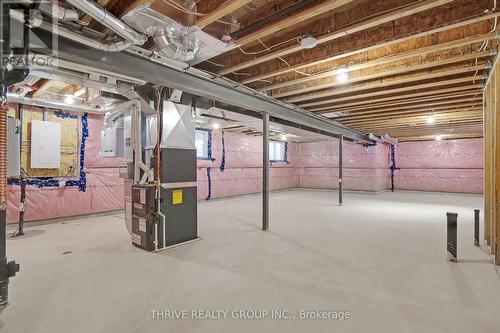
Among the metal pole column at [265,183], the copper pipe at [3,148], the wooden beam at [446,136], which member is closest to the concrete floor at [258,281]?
the metal pole column at [265,183]

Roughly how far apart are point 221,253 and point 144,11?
8.37ft

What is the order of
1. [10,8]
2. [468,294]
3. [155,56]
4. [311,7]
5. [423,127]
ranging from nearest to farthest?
[10,8], [311,7], [468,294], [155,56], [423,127]

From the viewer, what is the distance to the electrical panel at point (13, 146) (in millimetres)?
2141

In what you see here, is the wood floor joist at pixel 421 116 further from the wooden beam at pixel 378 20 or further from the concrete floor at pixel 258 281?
the wooden beam at pixel 378 20

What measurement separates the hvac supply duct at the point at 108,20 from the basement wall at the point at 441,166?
37.2 feet

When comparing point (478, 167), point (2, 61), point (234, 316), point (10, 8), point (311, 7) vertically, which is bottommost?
point (234, 316)

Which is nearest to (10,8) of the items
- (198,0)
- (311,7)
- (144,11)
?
(144,11)

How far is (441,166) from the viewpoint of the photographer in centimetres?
999

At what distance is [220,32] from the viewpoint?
2.46 meters

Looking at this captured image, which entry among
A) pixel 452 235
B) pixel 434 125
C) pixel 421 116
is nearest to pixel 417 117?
pixel 421 116

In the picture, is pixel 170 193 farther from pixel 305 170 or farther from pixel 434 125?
pixel 305 170

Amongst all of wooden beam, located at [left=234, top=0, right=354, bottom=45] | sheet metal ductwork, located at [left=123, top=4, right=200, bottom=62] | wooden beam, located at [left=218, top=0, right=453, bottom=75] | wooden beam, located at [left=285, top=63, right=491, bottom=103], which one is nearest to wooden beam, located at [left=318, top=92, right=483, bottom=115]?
wooden beam, located at [left=285, top=63, right=491, bottom=103]

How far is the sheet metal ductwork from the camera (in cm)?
195

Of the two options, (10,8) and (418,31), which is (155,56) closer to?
(10,8)
